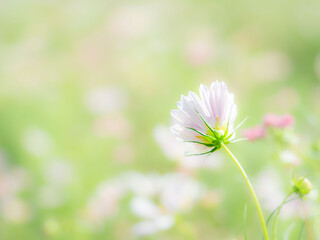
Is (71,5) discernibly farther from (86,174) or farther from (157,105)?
(86,174)

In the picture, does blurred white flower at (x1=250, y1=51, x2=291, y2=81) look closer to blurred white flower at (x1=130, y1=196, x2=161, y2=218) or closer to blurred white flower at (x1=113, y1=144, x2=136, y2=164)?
blurred white flower at (x1=113, y1=144, x2=136, y2=164)

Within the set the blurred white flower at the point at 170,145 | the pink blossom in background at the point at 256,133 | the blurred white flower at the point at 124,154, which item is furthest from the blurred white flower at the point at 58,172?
the pink blossom in background at the point at 256,133

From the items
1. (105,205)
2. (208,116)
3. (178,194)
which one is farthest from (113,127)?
(208,116)

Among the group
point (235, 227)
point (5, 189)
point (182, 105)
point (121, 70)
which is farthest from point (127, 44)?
point (182, 105)

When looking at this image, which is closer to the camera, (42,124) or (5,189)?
(5,189)

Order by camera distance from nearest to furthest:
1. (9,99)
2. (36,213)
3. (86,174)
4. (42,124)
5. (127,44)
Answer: (36,213)
(86,174)
(42,124)
(9,99)
(127,44)

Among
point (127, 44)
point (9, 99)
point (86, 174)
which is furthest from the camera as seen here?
point (127, 44)

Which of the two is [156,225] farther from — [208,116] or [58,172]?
[58,172]
